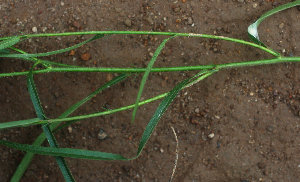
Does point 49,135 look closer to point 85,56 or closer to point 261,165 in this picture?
point 85,56

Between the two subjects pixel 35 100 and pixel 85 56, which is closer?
pixel 35 100

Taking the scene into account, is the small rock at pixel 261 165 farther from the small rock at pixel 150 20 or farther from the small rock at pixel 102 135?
the small rock at pixel 150 20

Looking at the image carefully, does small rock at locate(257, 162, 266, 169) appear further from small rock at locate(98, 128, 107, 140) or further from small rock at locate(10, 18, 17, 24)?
small rock at locate(10, 18, 17, 24)

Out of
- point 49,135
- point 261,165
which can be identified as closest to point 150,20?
point 49,135

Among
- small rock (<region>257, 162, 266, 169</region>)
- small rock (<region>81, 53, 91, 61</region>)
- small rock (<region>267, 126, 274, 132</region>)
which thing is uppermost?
small rock (<region>81, 53, 91, 61</region>)

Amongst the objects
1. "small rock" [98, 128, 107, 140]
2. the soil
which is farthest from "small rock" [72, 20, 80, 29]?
"small rock" [98, 128, 107, 140]

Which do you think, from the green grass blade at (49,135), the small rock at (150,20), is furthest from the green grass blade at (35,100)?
the small rock at (150,20)

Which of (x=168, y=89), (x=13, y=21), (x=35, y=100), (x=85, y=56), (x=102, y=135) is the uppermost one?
(x=13, y=21)

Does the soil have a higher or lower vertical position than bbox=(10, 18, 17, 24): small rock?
lower
